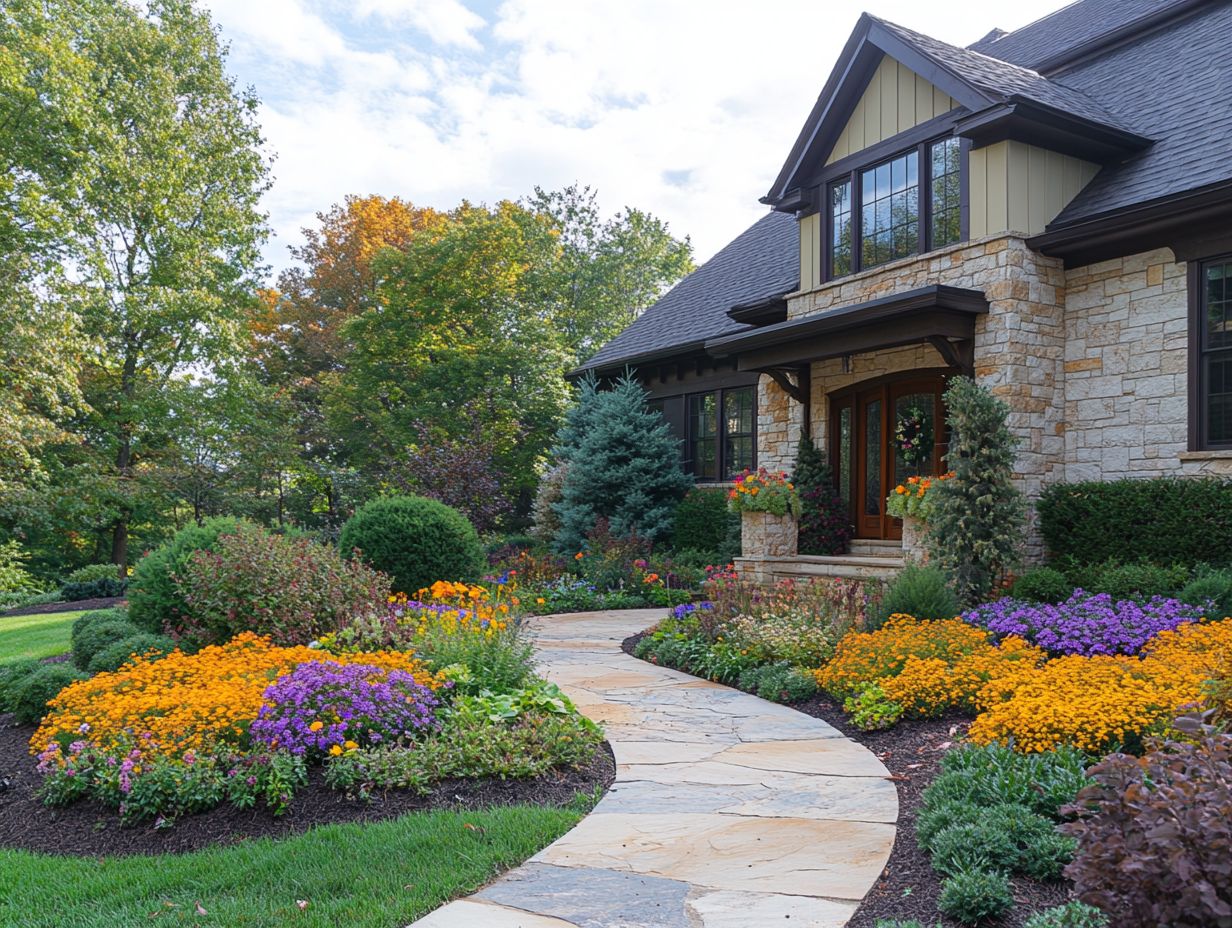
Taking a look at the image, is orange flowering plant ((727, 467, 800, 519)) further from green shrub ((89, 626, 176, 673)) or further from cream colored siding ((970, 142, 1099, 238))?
green shrub ((89, 626, 176, 673))

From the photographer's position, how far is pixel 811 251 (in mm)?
11797

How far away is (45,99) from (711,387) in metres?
15.0

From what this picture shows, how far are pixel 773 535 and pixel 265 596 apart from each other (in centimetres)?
642

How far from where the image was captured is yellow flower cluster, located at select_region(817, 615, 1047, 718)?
538 cm

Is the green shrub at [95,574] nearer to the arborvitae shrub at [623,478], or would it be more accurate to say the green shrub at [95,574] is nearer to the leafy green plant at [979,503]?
the arborvitae shrub at [623,478]

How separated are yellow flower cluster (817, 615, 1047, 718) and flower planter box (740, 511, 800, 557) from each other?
4575 mm

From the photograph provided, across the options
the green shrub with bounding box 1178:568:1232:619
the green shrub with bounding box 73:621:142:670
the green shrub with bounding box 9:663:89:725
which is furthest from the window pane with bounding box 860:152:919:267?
the green shrub with bounding box 9:663:89:725

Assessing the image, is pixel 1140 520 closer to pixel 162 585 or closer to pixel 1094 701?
pixel 1094 701

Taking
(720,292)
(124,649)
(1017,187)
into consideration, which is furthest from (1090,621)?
(720,292)

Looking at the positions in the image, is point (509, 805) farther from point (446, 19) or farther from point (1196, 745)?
point (446, 19)

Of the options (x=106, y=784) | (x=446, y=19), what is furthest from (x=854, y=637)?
(x=446, y=19)

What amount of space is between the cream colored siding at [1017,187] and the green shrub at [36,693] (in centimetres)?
895

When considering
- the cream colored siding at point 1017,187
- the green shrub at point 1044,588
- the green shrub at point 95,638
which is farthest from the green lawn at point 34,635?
the cream colored siding at point 1017,187

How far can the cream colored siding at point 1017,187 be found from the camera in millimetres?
9109
